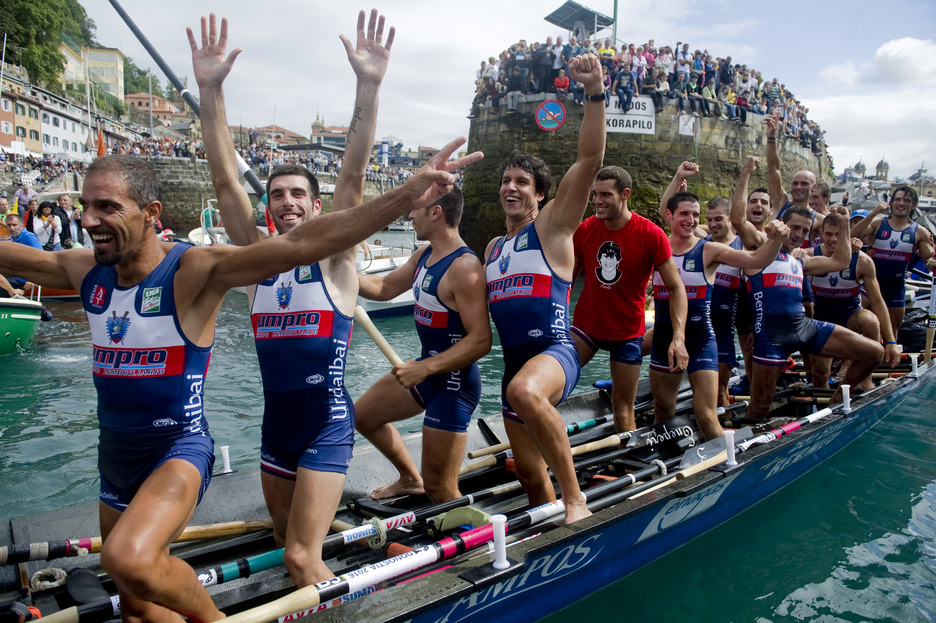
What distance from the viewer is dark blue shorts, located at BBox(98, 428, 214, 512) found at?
2771 mm

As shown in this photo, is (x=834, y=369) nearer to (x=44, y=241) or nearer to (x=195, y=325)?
(x=195, y=325)

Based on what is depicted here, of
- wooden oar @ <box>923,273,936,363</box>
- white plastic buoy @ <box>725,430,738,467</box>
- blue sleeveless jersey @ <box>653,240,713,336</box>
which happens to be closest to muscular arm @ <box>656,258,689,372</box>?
blue sleeveless jersey @ <box>653,240,713,336</box>

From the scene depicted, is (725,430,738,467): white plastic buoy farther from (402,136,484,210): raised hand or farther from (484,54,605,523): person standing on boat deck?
(402,136,484,210): raised hand

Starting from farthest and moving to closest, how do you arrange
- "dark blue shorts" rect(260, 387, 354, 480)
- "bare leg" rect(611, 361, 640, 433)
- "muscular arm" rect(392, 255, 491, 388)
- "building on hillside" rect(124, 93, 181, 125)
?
1. "building on hillside" rect(124, 93, 181, 125)
2. "bare leg" rect(611, 361, 640, 433)
3. "muscular arm" rect(392, 255, 491, 388)
4. "dark blue shorts" rect(260, 387, 354, 480)

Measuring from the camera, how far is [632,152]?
74.5 ft

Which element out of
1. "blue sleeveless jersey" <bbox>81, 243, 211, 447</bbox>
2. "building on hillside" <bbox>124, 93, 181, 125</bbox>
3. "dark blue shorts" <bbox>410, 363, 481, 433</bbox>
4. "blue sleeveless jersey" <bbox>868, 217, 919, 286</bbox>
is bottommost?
"dark blue shorts" <bbox>410, 363, 481, 433</bbox>

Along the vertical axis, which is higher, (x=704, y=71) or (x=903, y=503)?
(x=704, y=71)

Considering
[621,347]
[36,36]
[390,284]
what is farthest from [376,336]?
[36,36]

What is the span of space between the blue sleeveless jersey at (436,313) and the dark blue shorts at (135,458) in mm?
1891

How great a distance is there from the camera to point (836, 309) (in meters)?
8.18

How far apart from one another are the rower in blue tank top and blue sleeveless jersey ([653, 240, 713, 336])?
4279mm

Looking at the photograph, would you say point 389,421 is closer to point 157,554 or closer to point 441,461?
point 441,461

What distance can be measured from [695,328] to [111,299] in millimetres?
4943

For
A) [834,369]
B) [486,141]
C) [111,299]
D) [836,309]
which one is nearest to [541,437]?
[111,299]
